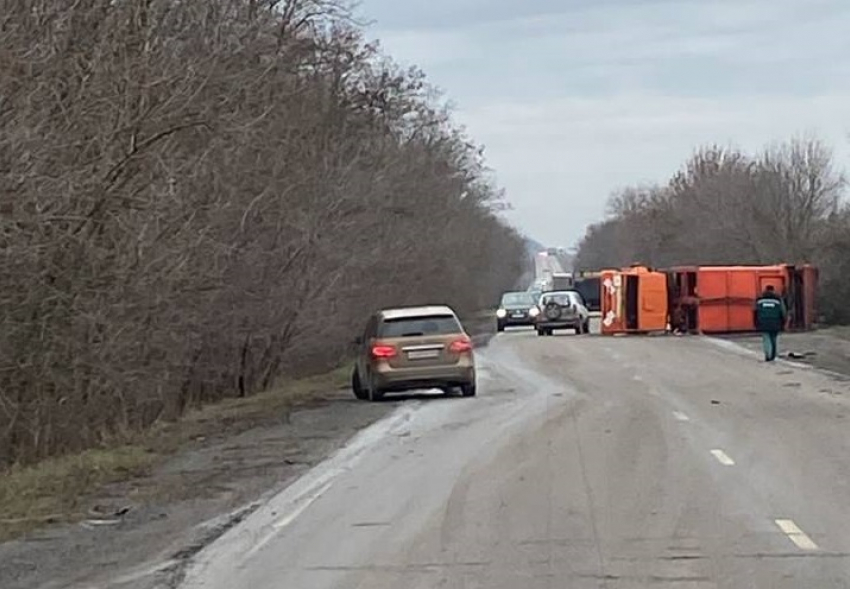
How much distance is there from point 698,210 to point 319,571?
9658 centimetres

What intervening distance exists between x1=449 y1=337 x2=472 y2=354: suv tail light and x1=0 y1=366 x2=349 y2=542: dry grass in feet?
9.62

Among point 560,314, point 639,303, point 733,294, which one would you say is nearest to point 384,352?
point 733,294

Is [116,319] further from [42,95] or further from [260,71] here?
[260,71]

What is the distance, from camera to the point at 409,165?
56.2m

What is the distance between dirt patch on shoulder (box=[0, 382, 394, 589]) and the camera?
464 inches

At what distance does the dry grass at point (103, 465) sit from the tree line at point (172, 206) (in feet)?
2.98

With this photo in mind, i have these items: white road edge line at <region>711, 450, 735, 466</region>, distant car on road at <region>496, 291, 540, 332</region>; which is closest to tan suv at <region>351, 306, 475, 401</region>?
white road edge line at <region>711, 450, 735, 466</region>

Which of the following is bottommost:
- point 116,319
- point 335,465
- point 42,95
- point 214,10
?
point 335,465

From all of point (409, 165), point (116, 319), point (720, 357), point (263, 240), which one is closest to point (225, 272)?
point (263, 240)

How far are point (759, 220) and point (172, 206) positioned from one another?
6885cm

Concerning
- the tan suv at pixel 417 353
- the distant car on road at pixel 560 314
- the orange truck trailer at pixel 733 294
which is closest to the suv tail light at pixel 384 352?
the tan suv at pixel 417 353

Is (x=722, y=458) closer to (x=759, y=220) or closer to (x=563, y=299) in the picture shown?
(x=563, y=299)

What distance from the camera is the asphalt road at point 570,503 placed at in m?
11.1

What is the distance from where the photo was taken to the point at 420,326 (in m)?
30.5
